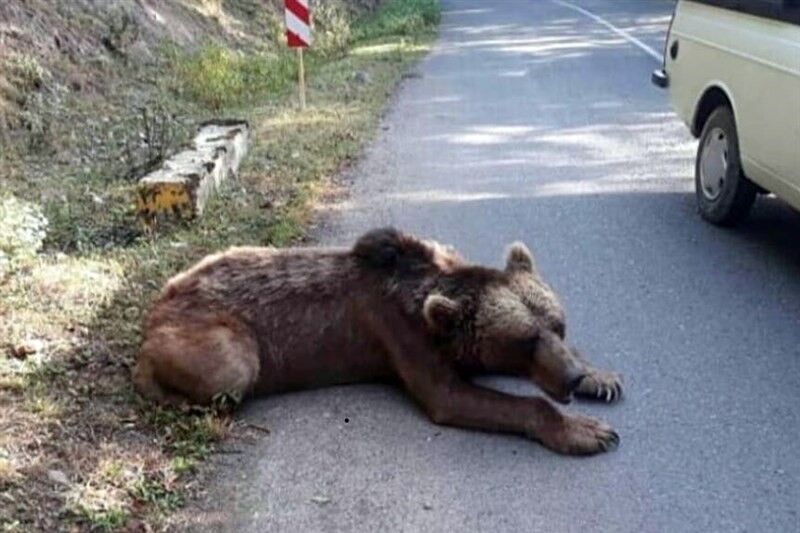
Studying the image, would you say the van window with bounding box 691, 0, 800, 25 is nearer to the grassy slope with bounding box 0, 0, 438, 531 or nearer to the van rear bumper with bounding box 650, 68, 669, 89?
the van rear bumper with bounding box 650, 68, 669, 89

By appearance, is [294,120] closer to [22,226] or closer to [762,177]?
[22,226]

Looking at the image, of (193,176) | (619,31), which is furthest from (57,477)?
(619,31)

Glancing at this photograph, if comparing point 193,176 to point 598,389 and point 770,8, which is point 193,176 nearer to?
point 598,389

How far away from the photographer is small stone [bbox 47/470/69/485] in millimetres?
4125

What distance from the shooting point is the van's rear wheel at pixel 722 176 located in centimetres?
717

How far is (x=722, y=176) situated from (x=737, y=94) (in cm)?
70

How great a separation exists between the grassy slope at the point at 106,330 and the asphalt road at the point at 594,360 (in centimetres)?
29

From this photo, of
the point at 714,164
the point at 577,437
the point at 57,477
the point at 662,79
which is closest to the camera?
the point at 57,477

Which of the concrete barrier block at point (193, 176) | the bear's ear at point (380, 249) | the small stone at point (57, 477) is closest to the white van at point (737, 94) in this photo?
the bear's ear at point (380, 249)

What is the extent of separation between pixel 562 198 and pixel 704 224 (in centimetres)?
119

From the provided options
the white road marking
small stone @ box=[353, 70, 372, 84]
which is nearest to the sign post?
small stone @ box=[353, 70, 372, 84]

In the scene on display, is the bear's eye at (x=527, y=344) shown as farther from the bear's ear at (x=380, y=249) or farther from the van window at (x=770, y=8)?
the van window at (x=770, y=8)

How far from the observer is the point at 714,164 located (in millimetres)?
7508

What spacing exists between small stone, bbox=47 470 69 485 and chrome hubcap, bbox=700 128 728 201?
15.9ft
